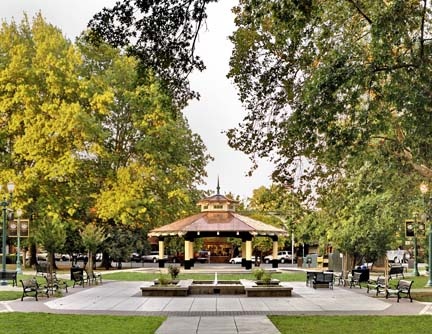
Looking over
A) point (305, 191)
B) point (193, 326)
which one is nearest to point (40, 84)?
point (305, 191)

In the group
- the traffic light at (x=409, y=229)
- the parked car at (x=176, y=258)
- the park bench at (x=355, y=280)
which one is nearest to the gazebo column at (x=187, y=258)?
the parked car at (x=176, y=258)

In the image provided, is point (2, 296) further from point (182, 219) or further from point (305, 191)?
point (182, 219)

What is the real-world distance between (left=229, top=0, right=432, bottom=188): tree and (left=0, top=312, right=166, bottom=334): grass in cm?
530

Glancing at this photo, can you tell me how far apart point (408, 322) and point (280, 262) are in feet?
198

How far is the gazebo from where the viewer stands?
1924 inches

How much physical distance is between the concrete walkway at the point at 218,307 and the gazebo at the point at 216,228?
70.6 feet

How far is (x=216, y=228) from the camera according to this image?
48.7 meters

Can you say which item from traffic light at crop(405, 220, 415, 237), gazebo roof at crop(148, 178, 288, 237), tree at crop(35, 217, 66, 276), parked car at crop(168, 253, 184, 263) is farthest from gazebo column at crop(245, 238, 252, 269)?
tree at crop(35, 217, 66, 276)

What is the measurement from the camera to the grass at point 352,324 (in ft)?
50.9

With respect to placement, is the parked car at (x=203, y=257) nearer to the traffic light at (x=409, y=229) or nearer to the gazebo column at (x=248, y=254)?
the gazebo column at (x=248, y=254)

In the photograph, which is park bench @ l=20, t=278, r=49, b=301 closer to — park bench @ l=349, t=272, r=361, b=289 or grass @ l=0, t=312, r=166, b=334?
grass @ l=0, t=312, r=166, b=334

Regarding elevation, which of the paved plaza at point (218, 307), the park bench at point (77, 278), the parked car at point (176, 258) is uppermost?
the park bench at point (77, 278)

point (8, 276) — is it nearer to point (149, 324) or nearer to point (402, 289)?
point (149, 324)

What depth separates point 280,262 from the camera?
7700 cm
